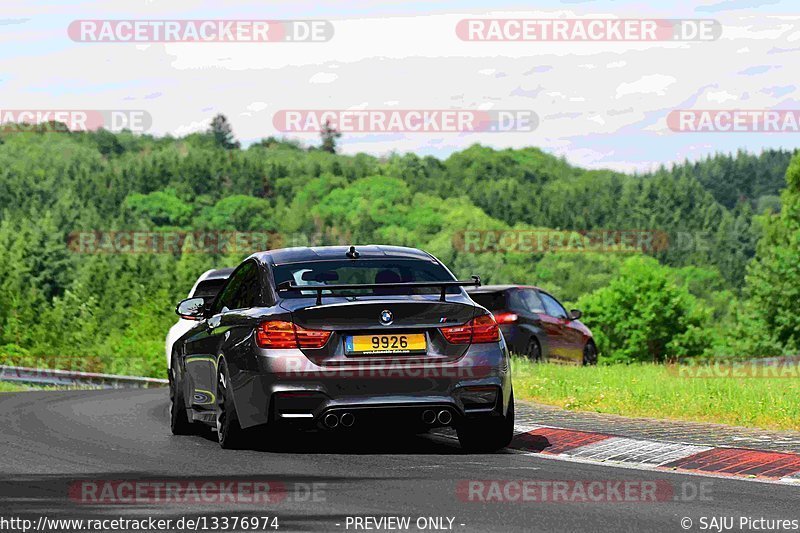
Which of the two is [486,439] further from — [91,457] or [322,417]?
[91,457]

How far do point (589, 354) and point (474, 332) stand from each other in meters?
16.8

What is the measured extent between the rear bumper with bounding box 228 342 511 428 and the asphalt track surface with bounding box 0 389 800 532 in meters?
0.35

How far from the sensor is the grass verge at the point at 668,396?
1399 centimetres

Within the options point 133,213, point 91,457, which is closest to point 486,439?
point 91,457

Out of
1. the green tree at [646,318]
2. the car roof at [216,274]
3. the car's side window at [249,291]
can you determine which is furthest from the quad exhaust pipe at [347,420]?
the green tree at [646,318]

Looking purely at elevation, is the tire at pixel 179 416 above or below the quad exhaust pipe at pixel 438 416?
below

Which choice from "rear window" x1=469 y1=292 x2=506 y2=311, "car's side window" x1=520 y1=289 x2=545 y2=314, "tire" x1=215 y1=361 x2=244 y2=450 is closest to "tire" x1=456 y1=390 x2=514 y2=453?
"tire" x1=215 y1=361 x2=244 y2=450

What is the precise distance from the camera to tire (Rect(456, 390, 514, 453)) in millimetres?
11750

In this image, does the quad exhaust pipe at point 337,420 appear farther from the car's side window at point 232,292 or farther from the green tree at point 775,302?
the green tree at point 775,302

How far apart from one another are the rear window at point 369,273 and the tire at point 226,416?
0.85 m

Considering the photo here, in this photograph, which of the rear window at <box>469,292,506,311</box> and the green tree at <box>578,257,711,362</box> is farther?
the green tree at <box>578,257,711,362</box>

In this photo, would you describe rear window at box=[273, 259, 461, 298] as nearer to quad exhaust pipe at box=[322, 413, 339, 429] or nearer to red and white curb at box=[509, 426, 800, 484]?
quad exhaust pipe at box=[322, 413, 339, 429]

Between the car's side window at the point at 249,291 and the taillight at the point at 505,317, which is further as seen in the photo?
the taillight at the point at 505,317

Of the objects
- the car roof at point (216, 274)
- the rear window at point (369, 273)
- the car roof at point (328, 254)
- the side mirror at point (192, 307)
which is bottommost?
the side mirror at point (192, 307)
